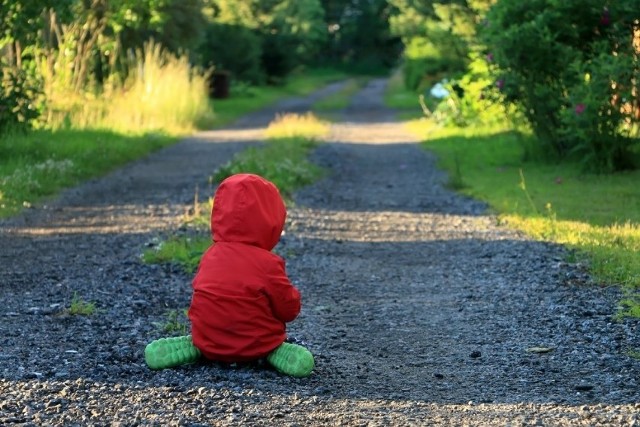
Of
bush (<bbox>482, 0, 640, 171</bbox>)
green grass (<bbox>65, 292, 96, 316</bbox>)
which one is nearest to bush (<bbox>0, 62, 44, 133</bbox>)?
bush (<bbox>482, 0, 640, 171</bbox>)

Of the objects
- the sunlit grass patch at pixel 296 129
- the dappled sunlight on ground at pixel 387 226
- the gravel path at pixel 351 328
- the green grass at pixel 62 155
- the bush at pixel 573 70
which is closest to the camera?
the gravel path at pixel 351 328

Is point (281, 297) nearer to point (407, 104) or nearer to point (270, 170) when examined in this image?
point (270, 170)

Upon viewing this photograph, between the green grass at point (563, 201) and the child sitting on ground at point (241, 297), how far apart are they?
2479mm

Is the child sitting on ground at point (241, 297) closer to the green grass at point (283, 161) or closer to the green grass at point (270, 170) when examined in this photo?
the green grass at point (270, 170)

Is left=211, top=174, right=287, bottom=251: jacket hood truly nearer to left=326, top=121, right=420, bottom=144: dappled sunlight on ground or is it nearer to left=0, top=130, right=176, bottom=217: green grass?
left=0, top=130, right=176, bottom=217: green grass

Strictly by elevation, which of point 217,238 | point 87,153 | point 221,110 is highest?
point 217,238

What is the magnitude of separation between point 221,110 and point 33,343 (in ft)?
111

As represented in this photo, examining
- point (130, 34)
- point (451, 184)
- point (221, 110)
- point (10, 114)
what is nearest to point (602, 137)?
point (451, 184)

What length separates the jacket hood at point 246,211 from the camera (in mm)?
6223

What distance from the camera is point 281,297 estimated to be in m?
6.22

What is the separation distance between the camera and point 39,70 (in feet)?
71.6

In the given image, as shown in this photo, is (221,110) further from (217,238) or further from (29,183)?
(217,238)

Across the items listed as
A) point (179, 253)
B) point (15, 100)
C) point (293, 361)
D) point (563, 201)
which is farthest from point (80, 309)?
point (15, 100)

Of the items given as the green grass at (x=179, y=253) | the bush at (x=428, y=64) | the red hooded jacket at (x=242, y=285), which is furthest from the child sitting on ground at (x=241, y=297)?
the bush at (x=428, y=64)
